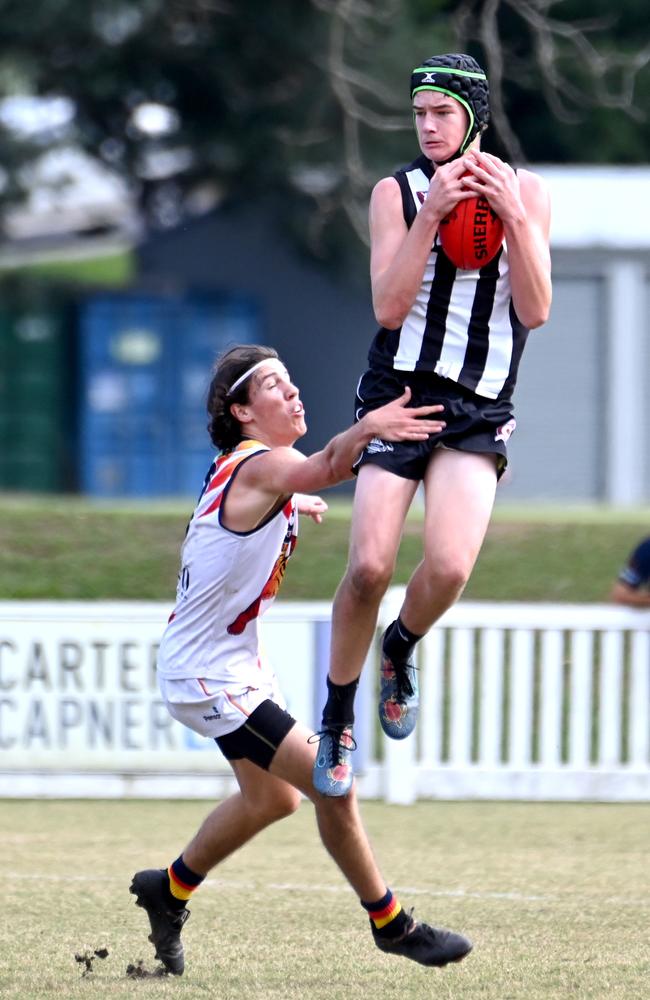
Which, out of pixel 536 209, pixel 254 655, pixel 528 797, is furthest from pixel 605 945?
pixel 528 797

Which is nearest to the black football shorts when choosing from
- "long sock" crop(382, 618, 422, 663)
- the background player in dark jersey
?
"long sock" crop(382, 618, 422, 663)

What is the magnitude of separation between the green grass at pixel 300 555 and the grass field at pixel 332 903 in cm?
330

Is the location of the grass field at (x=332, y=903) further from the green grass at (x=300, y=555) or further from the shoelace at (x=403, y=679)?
the green grass at (x=300, y=555)

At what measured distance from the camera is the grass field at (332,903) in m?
5.17

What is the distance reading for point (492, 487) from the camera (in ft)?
17.3

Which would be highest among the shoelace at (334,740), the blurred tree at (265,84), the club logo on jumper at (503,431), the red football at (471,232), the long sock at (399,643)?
the blurred tree at (265,84)

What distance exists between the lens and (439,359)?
5.19m

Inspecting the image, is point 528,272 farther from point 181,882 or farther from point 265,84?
point 265,84

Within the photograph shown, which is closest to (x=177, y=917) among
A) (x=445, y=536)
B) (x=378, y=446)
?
(x=445, y=536)

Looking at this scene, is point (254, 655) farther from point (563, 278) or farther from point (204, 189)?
point (204, 189)

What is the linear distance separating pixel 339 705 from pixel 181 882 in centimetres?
74

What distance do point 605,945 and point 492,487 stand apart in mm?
1600

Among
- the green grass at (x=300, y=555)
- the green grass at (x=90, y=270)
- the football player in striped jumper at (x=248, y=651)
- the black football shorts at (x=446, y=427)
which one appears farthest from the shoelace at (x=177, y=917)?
the green grass at (x=90, y=270)

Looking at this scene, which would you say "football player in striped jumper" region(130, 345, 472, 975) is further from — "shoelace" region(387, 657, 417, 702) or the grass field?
"shoelace" region(387, 657, 417, 702)
